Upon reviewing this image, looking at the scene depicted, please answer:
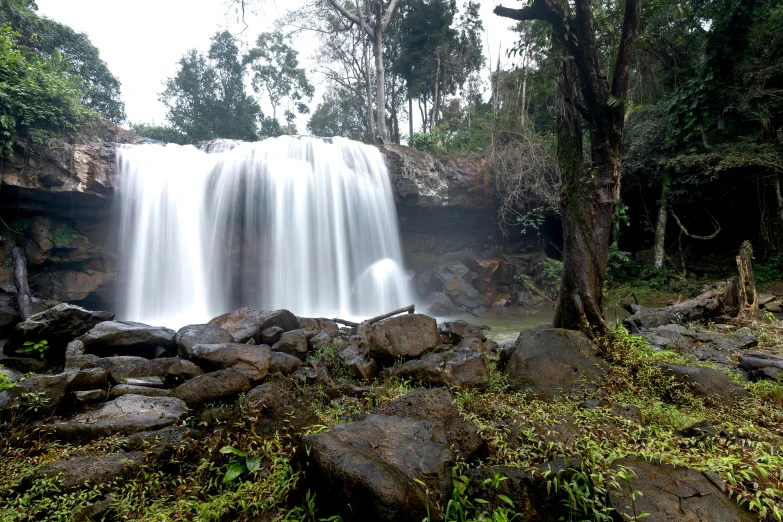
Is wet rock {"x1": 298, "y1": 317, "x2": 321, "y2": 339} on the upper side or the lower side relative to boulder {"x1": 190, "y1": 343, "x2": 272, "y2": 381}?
lower

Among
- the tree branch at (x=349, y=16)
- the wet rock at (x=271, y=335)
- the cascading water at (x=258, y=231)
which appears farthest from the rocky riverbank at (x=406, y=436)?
the tree branch at (x=349, y=16)

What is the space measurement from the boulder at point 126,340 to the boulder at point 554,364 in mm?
5229

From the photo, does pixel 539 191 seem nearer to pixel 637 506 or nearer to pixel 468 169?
pixel 468 169

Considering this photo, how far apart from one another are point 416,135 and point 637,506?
16.8m

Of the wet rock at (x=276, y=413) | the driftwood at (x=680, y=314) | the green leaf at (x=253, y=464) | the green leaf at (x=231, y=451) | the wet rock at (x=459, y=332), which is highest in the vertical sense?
the wet rock at (x=276, y=413)

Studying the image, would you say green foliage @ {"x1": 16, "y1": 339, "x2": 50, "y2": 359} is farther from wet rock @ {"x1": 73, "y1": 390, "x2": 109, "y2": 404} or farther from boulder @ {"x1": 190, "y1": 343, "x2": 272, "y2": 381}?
wet rock @ {"x1": 73, "y1": 390, "x2": 109, "y2": 404}

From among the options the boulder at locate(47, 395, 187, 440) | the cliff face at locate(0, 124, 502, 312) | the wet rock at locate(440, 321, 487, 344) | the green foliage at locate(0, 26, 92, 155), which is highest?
the green foliage at locate(0, 26, 92, 155)

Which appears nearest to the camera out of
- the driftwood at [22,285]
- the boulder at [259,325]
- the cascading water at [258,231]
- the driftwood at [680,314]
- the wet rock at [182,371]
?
the wet rock at [182,371]

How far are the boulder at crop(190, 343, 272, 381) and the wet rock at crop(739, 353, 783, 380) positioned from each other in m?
5.67

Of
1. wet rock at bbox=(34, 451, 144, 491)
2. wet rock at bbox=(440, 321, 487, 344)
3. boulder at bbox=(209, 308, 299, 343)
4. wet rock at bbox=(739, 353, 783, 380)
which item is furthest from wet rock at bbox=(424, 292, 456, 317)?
wet rock at bbox=(34, 451, 144, 491)

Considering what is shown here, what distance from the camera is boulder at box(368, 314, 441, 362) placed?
5.41 m

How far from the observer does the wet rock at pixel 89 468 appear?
251 cm

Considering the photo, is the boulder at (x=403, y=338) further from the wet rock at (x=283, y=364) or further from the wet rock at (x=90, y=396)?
the wet rock at (x=90, y=396)

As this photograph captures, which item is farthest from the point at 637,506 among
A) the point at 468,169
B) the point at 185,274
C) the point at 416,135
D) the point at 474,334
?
the point at 416,135
